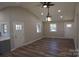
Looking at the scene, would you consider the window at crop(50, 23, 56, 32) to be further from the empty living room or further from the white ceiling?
the white ceiling

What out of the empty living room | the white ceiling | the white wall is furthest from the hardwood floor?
the white ceiling

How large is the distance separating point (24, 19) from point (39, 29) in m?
0.28

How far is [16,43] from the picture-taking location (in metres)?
1.80

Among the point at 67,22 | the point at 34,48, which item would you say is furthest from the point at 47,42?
the point at 67,22

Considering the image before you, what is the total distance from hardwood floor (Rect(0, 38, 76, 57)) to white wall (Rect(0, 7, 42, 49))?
103mm

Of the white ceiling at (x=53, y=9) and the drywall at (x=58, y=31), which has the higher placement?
the white ceiling at (x=53, y=9)

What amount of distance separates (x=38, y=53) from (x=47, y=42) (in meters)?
0.23

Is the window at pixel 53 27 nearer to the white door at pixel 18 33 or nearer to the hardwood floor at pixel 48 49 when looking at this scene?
the hardwood floor at pixel 48 49

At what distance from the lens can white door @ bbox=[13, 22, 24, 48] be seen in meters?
1.80

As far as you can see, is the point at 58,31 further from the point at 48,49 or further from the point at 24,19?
the point at 24,19

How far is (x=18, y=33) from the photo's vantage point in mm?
1825

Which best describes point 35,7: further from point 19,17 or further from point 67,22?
point 67,22

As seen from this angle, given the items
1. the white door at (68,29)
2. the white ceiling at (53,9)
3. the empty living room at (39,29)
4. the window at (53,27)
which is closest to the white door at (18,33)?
the empty living room at (39,29)

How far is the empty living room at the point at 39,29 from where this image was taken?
1710mm
